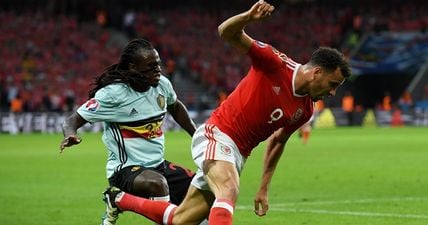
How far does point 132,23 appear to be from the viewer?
50.2 m

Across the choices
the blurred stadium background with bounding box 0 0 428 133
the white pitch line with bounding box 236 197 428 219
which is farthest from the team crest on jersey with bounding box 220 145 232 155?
the blurred stadium background with bounding box 0 0 428 133

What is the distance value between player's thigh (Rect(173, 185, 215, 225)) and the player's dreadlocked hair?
1.24 meters

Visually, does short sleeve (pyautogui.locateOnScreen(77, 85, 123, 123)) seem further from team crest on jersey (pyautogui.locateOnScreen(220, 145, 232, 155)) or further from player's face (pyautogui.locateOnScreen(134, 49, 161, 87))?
team crest on jersey (pyautogui.locateOnScreen(220, 145, 232, 155))

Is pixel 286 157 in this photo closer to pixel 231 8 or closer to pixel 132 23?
pixel 132 23

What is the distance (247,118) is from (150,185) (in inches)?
48.6

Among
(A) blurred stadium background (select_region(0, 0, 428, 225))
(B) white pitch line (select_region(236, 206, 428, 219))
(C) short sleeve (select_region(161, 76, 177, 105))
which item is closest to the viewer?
(C) short sleeve (select_region(161, 76, 177, 105))

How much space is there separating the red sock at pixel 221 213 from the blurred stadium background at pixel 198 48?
30600 millimetres

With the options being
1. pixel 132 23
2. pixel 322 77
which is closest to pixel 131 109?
pixel 322 77

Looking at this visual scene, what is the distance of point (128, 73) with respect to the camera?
8.57 meters

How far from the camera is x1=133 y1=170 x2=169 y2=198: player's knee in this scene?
323 inches

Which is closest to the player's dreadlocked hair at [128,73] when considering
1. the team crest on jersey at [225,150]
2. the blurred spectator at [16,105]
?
the team crest on jersey at [225,150]

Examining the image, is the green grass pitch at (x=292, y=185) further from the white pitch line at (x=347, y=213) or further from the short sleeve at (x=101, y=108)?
the short sleeve at (x=101, y=108)

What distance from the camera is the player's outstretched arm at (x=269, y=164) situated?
8.05 meters

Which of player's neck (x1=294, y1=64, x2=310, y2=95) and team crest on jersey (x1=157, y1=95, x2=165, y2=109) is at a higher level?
player's neck (x1=294, y1=64, x2=310, y2=95)
